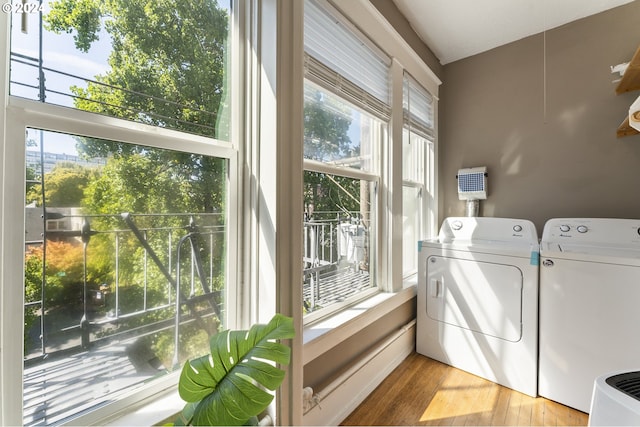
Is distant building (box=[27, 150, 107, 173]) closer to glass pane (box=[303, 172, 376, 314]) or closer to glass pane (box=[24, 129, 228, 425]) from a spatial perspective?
glass pane (box=[24, 129, 228, 425])

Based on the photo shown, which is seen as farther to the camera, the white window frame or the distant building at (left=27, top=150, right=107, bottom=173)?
the white window frame

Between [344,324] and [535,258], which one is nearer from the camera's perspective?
[344,324]

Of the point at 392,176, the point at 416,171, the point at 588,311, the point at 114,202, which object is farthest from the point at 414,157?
the point at 114,202

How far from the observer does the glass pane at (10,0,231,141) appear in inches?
28.8

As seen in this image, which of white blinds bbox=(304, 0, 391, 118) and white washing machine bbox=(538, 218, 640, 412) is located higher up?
white blinds bbox=(304, 0, 391, 118)

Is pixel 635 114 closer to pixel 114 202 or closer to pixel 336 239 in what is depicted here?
pixel 336 239

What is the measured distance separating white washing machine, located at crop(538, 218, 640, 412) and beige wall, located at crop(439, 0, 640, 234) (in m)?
0.46

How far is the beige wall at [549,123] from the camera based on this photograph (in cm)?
198

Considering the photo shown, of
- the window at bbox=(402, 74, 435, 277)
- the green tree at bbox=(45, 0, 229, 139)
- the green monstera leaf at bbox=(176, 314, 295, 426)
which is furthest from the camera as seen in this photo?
the window at bbox=(402, 74, 435, 277)

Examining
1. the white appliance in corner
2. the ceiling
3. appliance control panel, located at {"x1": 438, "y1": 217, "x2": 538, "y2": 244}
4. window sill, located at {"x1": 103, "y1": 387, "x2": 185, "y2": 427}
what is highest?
the ceiling

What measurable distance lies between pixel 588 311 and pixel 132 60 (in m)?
2.49

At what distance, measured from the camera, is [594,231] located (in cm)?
183

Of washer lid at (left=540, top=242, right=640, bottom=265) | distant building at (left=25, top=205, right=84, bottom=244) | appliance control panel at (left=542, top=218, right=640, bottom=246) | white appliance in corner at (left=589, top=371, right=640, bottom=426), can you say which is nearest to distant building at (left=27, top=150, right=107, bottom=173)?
distant building at (left=25, top=205, right=84, bottom=244)

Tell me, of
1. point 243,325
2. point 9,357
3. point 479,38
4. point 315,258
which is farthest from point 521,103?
point 9,357
